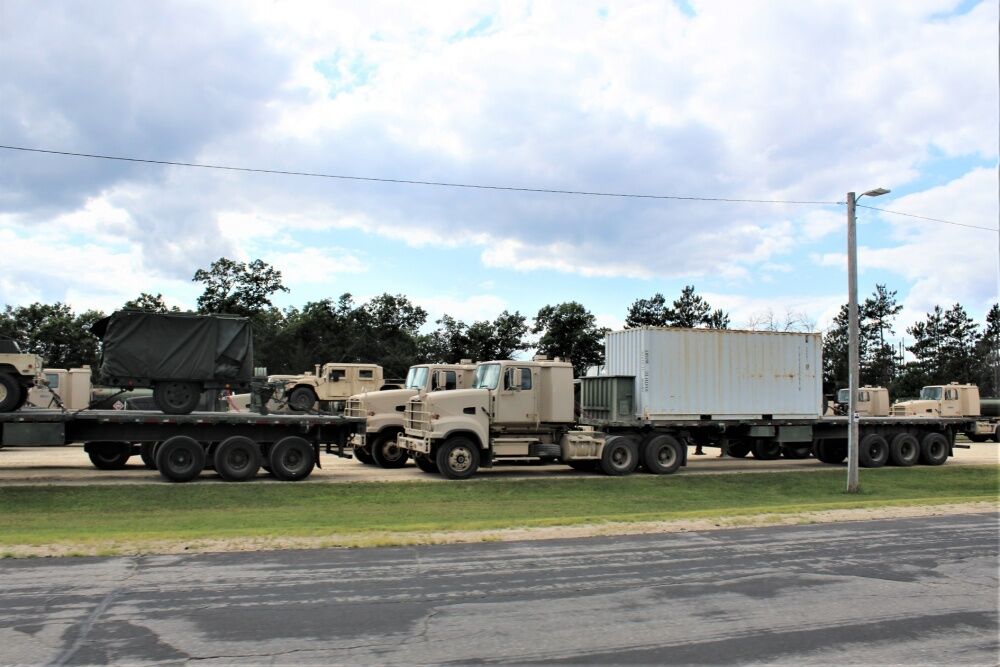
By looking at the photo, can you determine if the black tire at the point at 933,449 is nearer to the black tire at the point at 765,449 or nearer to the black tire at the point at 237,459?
the black tire at the point at 765,449

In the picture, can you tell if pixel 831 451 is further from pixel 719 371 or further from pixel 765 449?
pixel 719 371

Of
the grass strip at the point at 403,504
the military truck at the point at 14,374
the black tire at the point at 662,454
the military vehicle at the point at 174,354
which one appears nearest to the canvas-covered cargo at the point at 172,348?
the military vehicle at the point at 174,354

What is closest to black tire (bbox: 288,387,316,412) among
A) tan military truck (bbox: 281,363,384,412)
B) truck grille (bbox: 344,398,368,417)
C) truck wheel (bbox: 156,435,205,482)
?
tan military truck (bbox: 281,363,384,412)

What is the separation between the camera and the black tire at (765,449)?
23.8 m

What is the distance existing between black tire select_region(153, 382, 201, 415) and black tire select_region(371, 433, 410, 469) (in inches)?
208

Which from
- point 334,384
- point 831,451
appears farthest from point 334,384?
point 831,451

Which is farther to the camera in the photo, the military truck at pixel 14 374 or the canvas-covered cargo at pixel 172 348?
the canvas-covered cargo at pixel 172 348

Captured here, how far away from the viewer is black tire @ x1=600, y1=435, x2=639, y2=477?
20375mm

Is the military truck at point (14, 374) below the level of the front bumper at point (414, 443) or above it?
above

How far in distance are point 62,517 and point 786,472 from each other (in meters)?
→ 17.9

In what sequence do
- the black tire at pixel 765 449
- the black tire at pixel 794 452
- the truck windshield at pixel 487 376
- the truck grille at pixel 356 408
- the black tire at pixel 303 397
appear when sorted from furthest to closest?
the black tire at pixel 303 397, the black tire at pixel 794 452, the black tire at pixel 765 449, the truck grille at pixel 356 408, the truck windshield at pixel 487 376

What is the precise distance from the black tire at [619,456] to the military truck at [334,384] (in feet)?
37.5

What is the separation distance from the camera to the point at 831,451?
2538 cm

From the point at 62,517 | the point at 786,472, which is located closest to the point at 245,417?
the point at 62,517
